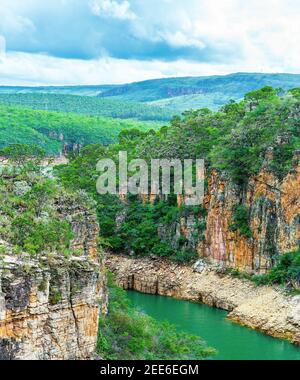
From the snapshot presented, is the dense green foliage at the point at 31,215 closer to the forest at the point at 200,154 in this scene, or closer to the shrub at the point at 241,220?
the forest at the point at 200,154

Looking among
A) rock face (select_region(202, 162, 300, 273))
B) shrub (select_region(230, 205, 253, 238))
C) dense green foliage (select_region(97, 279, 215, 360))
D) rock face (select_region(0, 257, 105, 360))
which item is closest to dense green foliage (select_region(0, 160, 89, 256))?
rock face (select_region(0, 257, 105, 360))

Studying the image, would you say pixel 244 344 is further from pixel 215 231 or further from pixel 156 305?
pixel 215 231

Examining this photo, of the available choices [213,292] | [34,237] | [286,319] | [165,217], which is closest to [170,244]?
[165,217]

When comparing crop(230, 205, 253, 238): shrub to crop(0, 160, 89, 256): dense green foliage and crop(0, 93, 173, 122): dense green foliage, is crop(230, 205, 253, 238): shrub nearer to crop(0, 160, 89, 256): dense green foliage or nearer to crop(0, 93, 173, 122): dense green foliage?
crop(0, 160, 89, 256): dense green foliage

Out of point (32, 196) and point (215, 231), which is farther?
point (215, 231)

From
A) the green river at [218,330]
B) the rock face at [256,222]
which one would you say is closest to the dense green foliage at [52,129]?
the rock face at [256,222]
